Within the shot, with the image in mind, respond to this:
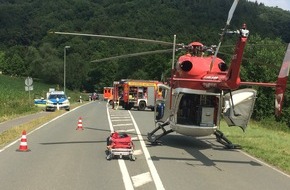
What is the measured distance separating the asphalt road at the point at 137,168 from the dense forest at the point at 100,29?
9293cm

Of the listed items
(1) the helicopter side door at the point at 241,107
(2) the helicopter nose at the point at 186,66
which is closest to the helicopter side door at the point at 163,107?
(2) the helicopter nose at the point at 186,66

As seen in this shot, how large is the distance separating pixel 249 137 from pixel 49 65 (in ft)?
396

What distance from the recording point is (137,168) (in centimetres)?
1097

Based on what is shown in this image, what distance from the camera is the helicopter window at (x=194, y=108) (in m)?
14.6

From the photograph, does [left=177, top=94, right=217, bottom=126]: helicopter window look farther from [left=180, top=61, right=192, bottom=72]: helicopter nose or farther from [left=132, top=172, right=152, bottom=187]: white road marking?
[left=132, top=172, right=152, bottom=187]: white road marking

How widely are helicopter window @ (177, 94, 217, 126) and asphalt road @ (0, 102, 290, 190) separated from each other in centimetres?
103

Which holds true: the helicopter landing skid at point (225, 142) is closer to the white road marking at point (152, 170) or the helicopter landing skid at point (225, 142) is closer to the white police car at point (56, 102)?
the white road marking at point (152, 170)

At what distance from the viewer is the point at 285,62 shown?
11180 mm

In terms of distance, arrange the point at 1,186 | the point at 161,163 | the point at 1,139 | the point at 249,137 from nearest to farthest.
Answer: the point at 1,186 < the point at 161,163 < the point at 1,139 < the point at 249,137

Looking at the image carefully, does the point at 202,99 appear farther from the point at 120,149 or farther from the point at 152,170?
the point at 152,170

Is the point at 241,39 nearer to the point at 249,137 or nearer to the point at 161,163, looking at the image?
the point at 161,163

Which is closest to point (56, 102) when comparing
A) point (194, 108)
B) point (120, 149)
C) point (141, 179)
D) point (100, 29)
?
point (194, 108)

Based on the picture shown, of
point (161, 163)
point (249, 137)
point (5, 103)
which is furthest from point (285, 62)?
point (5, 103)

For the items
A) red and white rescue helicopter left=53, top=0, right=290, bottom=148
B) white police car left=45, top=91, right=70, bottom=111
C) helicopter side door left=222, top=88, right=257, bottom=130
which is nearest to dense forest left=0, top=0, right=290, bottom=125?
white police car left=45, top=91, right=70, bottom=111
